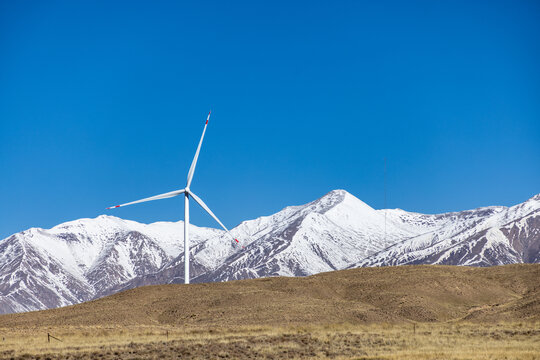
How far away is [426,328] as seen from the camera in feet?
279

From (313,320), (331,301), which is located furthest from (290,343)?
(331,301)

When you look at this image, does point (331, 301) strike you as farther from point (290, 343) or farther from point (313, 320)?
point (290, 343)

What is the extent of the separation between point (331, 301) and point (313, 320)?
1390 cm

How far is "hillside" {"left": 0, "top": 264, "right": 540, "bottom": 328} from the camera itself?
3792 inches

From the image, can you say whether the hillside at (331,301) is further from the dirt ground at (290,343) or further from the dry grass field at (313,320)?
the dirt ground at (290,343)

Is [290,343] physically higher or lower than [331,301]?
lower

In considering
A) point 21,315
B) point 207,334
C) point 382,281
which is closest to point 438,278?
point 382,281

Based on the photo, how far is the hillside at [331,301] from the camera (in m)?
96.3

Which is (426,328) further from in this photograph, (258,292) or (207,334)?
(258,292)

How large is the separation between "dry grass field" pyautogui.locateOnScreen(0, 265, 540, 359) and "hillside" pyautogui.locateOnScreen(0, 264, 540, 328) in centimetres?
18

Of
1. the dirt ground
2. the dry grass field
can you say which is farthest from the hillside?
the dirt ground

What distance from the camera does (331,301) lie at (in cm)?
10644

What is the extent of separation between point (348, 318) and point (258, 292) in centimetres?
2038

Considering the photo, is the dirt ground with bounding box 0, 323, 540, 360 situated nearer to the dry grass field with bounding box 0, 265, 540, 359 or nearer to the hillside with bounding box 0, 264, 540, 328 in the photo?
the dry grass field with bounding box 0, 265, 540, 359
